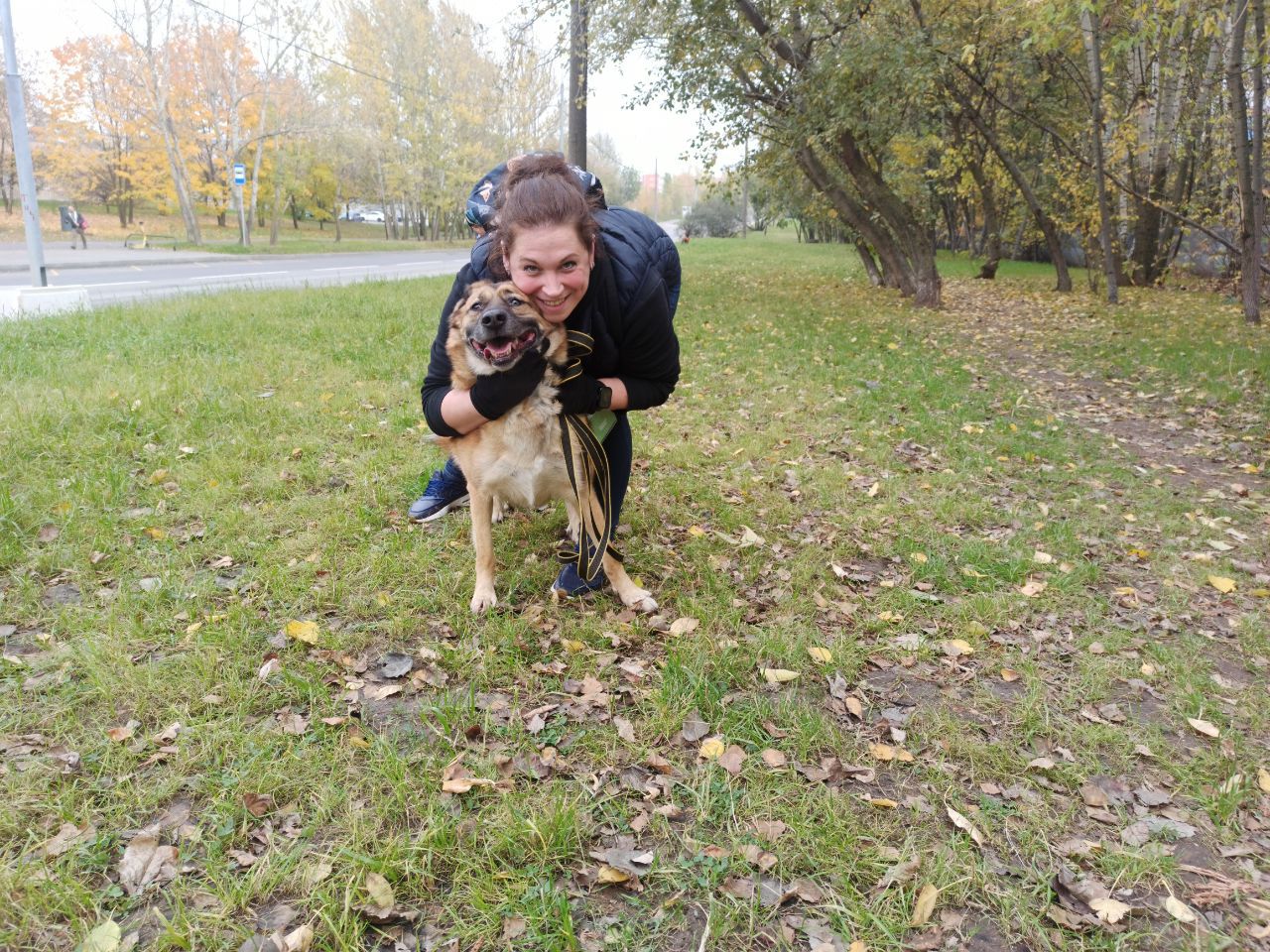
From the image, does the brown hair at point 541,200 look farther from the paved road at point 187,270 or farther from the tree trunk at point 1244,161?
the paved road at point 187,270

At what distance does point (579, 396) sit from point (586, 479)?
1.29ft

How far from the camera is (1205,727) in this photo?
2.69m

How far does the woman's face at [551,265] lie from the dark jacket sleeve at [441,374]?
40cm

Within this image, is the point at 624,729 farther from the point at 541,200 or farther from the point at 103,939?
the point at 541,200

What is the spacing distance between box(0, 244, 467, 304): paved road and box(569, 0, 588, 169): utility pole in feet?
16.3

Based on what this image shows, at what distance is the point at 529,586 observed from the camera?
138 inches

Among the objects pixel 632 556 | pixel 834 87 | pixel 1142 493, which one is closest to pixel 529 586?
pixel 632 556

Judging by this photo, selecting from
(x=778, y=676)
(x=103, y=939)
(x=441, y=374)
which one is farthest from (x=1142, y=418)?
(x=103, y=939)

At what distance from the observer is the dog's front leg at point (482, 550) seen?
3297mm

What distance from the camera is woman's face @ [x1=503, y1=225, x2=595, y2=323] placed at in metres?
2.63

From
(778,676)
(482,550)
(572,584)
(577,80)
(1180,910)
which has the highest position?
(577,80)

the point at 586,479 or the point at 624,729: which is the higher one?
the point at 586,479

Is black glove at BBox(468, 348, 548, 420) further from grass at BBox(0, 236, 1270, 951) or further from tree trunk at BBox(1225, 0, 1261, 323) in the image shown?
tree trunk at BBox(1225, 0, 1261, 323)

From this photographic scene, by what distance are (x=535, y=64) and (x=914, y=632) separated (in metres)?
13.0
